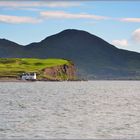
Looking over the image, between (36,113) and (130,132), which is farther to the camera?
(36,113)

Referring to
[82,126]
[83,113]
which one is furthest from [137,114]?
[82,126]

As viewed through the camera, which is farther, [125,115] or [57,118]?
[125,115]

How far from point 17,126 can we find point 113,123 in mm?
11137

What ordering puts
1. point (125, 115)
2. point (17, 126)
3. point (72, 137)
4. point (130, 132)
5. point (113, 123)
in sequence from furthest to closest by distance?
point (125, 115) → point (113, 123) → point (17, 126) → point (130, 132) → point (72, 137)

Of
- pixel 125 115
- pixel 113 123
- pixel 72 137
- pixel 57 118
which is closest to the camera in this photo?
pixel 72 137

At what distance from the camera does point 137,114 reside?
7081 cm

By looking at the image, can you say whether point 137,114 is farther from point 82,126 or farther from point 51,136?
point 51,136

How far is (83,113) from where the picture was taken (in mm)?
72125

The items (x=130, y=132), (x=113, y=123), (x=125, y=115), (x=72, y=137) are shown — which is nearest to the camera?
(x=72, y=137)

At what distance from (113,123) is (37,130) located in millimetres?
10555

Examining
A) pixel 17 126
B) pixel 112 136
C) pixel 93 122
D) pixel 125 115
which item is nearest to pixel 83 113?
pixel 125 115

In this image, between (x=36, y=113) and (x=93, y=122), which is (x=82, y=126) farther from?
(x=36, y=113)

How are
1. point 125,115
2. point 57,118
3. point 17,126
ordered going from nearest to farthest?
point 17,126 < point 57,118 < point 125,115

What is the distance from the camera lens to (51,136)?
4812 cm
